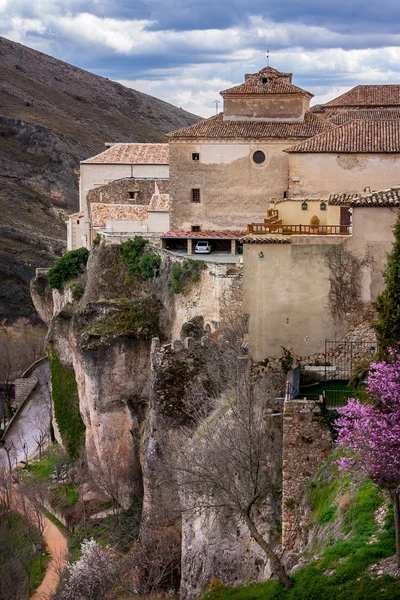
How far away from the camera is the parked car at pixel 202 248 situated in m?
40.7

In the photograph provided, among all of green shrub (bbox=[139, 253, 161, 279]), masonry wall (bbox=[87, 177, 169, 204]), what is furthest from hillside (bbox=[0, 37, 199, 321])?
green shrub (bbox=[139, 253, 161, 279])

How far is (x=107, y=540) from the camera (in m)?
34.2

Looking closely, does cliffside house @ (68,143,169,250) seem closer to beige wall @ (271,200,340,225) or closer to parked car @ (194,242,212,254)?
parked car @ (194,242,212,254)

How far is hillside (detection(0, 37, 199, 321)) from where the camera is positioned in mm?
75500

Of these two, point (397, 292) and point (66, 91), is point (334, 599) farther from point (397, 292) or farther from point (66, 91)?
point (66, 91)

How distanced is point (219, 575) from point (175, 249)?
20.5 m

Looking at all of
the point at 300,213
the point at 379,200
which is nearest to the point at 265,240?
the point at 379,200

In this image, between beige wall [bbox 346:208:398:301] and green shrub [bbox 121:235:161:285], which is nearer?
beige wall [bbox 346:208:398:301]

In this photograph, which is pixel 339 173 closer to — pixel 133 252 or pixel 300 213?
pixel 300 213

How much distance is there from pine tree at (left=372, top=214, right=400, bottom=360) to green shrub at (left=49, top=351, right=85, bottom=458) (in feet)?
79.9

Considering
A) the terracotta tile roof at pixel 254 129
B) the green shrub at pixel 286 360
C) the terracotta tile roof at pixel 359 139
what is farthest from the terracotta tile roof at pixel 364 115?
the green shrub at pixel 286 360

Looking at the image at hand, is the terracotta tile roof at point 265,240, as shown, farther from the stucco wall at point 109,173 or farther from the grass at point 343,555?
the stucco wall at point 109,173

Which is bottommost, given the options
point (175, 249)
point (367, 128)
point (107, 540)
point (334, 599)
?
point (107, 540)

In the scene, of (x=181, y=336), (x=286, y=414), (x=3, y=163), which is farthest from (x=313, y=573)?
(x=3, y=163)
